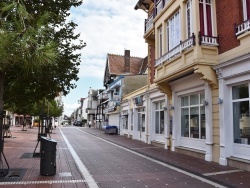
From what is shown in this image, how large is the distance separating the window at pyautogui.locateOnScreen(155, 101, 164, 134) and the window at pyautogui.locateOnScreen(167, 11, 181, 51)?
4.96m

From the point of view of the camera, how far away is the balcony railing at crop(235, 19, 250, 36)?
9760 millimetres

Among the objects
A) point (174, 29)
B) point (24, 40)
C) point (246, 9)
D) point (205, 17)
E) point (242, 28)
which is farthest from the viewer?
point (174, 29)

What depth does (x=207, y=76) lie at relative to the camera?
36.8ft

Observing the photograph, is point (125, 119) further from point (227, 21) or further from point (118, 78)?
point (227, 21)

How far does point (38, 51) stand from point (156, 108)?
48.6 ft

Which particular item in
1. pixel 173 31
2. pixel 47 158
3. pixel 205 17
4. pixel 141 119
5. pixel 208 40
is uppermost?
pixel 173 31

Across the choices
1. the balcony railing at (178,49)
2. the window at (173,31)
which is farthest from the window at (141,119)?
the window at (173,31)

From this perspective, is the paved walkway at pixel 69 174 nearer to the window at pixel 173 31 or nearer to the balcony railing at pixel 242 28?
the balcony railing at pixel 242 28

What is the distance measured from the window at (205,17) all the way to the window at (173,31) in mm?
1719

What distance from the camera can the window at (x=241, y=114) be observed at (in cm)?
1000

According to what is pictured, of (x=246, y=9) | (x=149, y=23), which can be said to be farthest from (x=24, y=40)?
(x=149, y=23)

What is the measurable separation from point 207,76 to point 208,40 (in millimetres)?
1486

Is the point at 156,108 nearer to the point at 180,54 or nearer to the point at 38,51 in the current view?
the point at 180,54

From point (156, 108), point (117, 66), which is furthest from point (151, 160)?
point (117, 66)
